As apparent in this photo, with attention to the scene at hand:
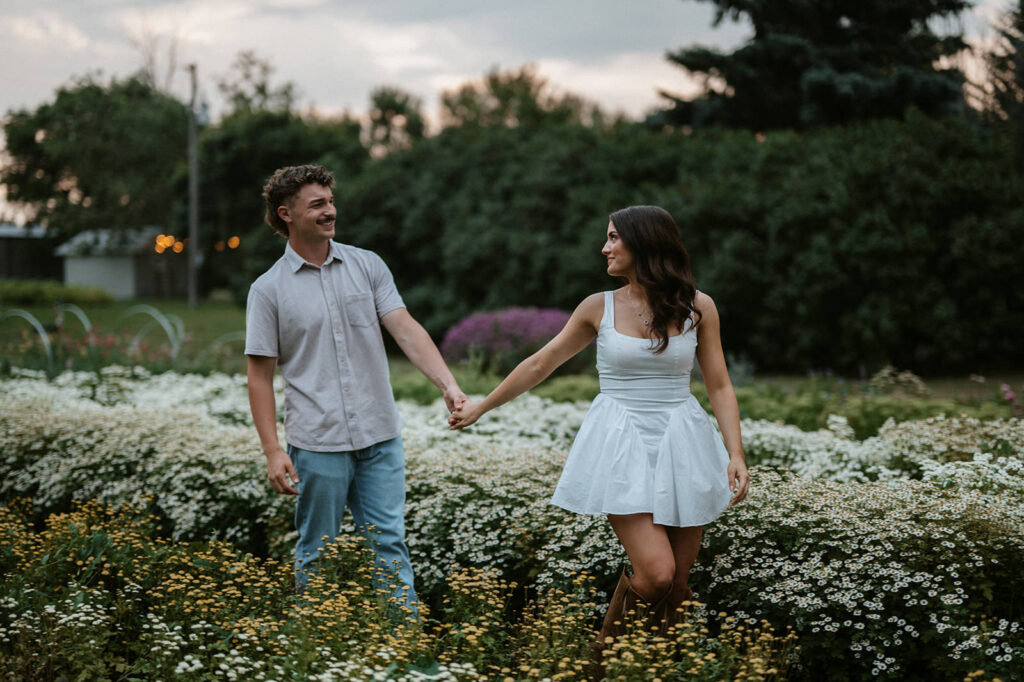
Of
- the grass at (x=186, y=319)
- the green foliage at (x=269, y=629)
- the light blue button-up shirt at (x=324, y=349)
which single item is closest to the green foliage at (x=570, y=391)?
the green foliage at (x=269, y=629)

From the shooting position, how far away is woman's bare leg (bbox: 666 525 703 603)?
3.46 metres

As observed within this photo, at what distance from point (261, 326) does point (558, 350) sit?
1.25m

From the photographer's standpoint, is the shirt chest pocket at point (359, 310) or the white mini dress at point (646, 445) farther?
the shirt chest pocket at point (359, 310)

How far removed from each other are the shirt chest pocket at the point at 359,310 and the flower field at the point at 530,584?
960 mm

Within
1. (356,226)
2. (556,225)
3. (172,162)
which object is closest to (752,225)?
(556,225)

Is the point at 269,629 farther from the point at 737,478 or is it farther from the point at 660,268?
the point at 660,268

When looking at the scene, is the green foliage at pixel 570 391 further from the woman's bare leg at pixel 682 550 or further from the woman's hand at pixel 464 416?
the woman's bare leg at pixel 682 550

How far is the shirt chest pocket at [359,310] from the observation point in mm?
3895

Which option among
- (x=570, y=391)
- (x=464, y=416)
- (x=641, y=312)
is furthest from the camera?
(x=570, y=391)

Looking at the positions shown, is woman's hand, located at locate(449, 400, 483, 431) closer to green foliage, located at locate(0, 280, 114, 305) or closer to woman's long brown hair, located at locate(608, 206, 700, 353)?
woman's long brown hair, located at locate(608, 206, 700, 353)

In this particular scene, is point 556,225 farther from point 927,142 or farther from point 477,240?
point 927,142

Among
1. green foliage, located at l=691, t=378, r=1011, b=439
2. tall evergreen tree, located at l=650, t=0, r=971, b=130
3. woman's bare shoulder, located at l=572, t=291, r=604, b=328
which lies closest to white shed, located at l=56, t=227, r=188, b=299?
tall evergreen tree, located at l=650, t=0, r=971, b=130

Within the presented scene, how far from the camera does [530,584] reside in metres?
4.45

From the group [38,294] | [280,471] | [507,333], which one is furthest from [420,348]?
[38,294]
